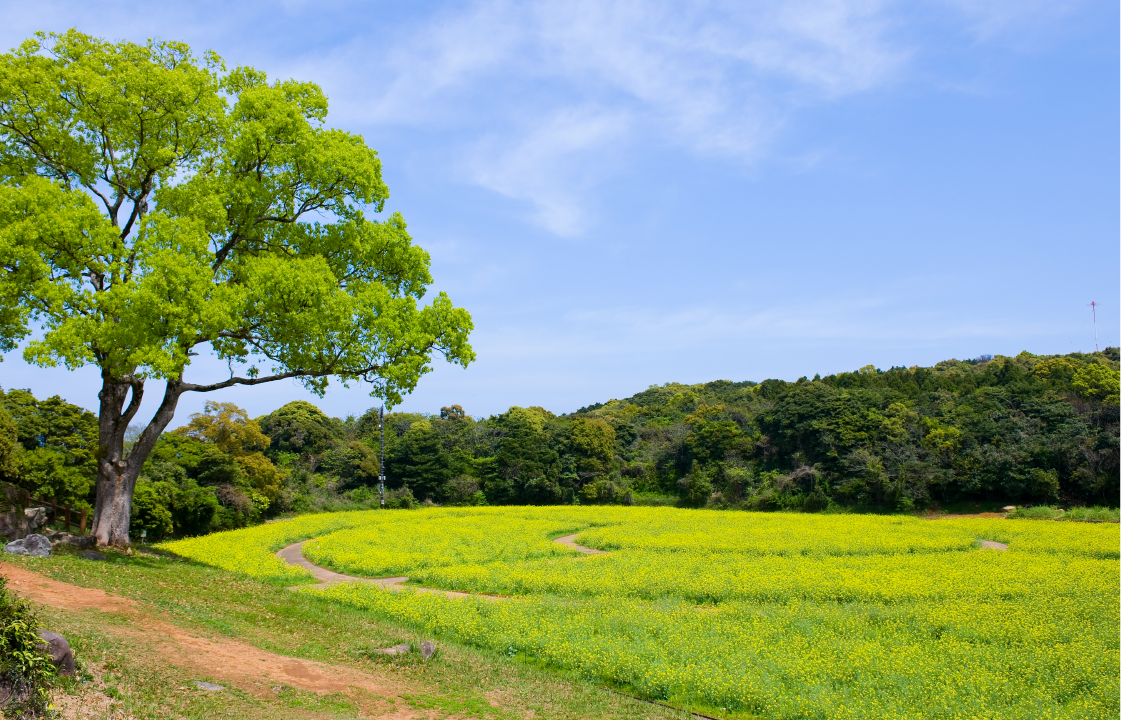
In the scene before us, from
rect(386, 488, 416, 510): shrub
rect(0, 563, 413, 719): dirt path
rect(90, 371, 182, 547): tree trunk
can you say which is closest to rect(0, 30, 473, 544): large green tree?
rect(90, 371, 182, 547): tree trunk

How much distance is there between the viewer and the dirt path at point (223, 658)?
29.0ft

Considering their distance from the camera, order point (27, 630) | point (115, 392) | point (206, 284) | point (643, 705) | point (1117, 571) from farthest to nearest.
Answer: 1. point (1117, 571)
2. point (115, 392)
3. point (206, 284)
4. point (643, 705)
5. point (27, 630)

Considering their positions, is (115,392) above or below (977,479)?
above

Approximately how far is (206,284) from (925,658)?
1489 cm

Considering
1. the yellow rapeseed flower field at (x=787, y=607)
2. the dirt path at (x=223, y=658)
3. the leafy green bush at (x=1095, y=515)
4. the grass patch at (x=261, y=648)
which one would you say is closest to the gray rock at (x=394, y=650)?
the grass patch at (x=261, y=648)

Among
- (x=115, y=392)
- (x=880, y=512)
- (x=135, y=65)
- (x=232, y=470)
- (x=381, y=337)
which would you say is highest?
(x=135, y=65)

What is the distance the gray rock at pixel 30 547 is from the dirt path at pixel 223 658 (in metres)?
2.87

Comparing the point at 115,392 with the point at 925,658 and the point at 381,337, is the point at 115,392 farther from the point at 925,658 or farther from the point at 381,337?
the point at 925,658

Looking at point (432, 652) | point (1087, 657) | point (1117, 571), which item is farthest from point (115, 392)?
point (1117, 571)

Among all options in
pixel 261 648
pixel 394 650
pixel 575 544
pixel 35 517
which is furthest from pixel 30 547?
pixel 575 544

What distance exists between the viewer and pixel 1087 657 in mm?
11766

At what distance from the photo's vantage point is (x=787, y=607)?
1647cm

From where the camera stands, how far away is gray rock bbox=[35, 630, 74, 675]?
699 centimetres

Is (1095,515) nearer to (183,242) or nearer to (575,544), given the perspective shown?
(575,544)
